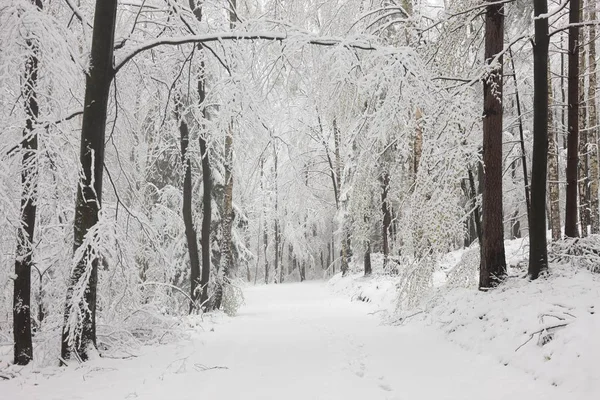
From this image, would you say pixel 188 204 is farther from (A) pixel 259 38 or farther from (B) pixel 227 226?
(A) pixel 259 38

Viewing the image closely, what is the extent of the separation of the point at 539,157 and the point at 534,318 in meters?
2.74

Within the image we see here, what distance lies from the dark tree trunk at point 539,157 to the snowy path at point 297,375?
2003 mm

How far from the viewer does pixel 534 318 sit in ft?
17.0

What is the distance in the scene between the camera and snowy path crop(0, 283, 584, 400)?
4109mm

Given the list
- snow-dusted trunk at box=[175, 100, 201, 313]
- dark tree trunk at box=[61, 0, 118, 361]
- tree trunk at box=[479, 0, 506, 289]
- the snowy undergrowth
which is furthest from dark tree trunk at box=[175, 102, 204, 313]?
tree trunk at box=[479, 0, 506, 289]

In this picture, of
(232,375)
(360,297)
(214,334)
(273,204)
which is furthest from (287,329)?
(273,204)

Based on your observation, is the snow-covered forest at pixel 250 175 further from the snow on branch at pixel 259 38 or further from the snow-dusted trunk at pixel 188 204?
the snow-dusted trunk at pixel 188 204

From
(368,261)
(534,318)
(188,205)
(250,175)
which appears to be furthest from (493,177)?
(368,261)

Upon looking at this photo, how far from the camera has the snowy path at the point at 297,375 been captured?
4.11m

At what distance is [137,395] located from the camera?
4.02 meters

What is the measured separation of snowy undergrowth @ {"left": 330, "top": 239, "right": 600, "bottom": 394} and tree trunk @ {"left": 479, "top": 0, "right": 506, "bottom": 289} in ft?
1.19

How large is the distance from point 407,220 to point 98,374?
6146mm

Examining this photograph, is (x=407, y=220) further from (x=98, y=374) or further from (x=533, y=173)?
(x=98, y=374)

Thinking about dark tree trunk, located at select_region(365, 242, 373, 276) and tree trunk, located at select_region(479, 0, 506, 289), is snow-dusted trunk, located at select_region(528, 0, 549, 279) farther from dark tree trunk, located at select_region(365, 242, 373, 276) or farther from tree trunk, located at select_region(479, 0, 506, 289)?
dark tree trunk, located at select_region(365, 242, 373, 276)
